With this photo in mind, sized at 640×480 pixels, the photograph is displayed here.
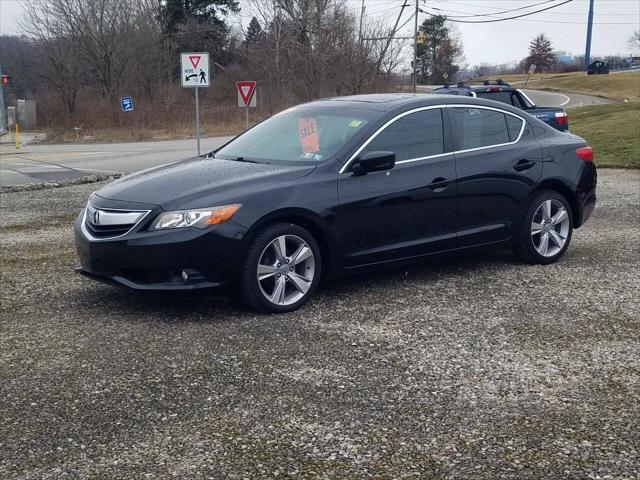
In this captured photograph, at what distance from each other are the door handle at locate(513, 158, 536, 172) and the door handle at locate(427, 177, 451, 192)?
2.67 feet

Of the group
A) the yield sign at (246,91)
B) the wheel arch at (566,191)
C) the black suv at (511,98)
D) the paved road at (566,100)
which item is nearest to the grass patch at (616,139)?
the black suv at (511,98)

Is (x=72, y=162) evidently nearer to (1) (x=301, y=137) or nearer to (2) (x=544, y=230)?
(1) (x=301, y=137)

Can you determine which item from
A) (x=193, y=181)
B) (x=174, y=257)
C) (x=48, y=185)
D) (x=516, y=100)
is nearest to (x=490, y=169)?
(x=193, y=181)

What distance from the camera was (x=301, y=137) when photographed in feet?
21.7

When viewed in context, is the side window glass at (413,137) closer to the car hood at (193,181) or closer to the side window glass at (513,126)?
the car hood at (193,181)

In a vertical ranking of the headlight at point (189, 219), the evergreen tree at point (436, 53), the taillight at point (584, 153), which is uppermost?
the evergreen tree at point (436, 53)

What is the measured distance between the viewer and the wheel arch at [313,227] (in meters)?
5.67

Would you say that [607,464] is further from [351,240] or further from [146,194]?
[146,194]

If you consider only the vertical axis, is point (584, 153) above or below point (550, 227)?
above

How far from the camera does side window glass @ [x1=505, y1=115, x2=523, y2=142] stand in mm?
7258

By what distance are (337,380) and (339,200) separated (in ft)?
6.10

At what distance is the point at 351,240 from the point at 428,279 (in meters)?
1.08

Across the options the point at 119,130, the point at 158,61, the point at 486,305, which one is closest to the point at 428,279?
the point at 486,305

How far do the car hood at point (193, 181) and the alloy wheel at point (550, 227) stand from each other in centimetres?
241
